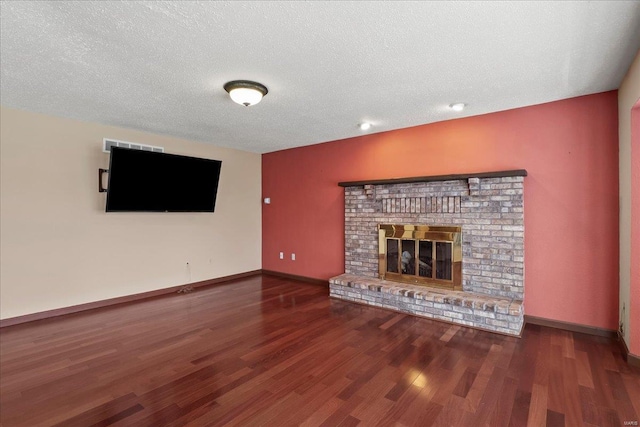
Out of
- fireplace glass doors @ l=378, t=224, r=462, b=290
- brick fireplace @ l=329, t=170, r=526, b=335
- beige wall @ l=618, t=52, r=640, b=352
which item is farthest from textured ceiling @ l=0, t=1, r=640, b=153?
fireplace glass doors @ l=378, t=224, r=462, b=290

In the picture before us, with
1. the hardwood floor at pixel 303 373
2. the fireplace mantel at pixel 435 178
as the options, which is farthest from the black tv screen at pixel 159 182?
the fireplace mantel at pixel 435 178

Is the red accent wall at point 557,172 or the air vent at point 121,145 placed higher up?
the air vent at point 121,145

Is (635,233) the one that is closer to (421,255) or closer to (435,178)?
(435,178)

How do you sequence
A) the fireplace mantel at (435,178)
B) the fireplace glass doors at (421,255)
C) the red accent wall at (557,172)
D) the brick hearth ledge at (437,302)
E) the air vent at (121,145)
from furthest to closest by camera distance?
the air vent at (121,145) < the fireplace glass doors at (421,255) < the fireplace mantel at (435,178) < the brick hearth ledge at (437,302) < the red accent wall at (557,172)

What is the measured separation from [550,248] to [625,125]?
133 centimetres

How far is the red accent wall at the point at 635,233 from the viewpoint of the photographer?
7.97ft

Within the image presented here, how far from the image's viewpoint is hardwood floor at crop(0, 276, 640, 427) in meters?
1.94

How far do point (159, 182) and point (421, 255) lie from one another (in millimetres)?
3756

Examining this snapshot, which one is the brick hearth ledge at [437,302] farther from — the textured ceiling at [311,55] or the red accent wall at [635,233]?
the textured ceiling at [311,55]

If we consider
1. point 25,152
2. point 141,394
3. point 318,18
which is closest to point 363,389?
point 141,394

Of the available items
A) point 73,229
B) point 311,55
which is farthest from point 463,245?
point 73,229

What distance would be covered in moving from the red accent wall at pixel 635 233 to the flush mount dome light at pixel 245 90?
10.1 ft

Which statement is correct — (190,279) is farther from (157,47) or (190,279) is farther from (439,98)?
(439,98)

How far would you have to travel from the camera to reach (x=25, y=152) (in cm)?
361
